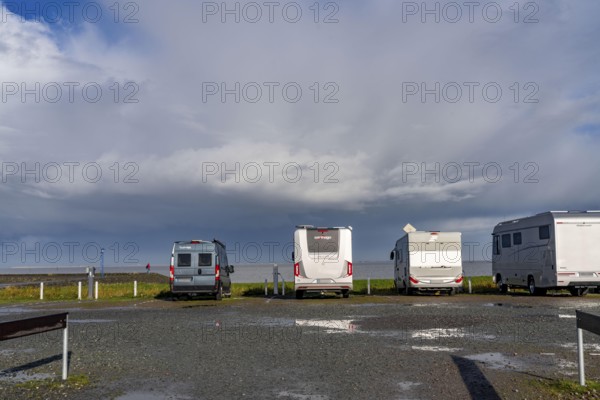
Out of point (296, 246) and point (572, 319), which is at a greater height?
point (296, 246)

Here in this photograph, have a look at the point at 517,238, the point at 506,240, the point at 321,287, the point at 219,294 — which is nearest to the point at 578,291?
the point at 517,238

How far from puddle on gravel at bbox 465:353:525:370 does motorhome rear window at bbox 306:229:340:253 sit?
15.5m

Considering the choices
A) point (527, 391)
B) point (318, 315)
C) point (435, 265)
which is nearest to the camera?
point (527, 391)

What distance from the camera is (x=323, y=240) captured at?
1019 inches

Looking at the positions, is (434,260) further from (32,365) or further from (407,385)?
(32,365)

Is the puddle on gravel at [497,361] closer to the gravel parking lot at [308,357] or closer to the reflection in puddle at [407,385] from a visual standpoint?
the gravel parking lot at [308,357]

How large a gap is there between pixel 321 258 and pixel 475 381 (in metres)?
17.6

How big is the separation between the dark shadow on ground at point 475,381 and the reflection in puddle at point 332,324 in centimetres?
485

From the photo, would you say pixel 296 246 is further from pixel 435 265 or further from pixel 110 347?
pixel 110 347

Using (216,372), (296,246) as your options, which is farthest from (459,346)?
(296,246)

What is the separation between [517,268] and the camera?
29.7 m

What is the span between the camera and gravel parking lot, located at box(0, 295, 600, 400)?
7.80 m

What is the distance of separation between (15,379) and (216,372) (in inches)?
117

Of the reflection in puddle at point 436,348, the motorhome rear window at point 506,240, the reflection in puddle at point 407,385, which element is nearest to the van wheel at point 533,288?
the motorhome rear window at point 506,240
